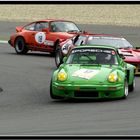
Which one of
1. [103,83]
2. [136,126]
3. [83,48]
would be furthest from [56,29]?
[136,126]

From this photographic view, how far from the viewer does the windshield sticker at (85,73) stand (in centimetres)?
1349

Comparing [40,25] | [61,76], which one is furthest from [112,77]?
[40,25]

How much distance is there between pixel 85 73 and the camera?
44.7ft

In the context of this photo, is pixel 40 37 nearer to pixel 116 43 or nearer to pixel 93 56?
pixel 116 43

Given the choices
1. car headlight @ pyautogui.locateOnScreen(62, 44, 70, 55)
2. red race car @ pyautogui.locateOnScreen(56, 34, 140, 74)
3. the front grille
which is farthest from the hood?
car headlight @ pyautogui.locateOnScreen(62, 44, 70, 55)

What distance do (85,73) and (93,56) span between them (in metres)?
1.11

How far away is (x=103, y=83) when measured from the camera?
13.4m

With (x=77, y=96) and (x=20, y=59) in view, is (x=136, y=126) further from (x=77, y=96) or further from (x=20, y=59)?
(x=20, y=59)

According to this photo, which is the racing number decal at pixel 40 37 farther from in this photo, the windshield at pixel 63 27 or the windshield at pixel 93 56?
the windshield at pixel 93 56

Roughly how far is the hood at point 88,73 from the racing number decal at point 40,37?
33.2ft

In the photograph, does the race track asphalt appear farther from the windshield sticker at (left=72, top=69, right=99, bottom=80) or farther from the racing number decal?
the racing number decal

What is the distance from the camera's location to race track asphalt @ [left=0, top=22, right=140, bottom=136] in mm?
9539

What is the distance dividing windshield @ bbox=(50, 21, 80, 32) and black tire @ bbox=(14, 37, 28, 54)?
1353 millimetres

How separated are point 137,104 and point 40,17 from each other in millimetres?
28808
